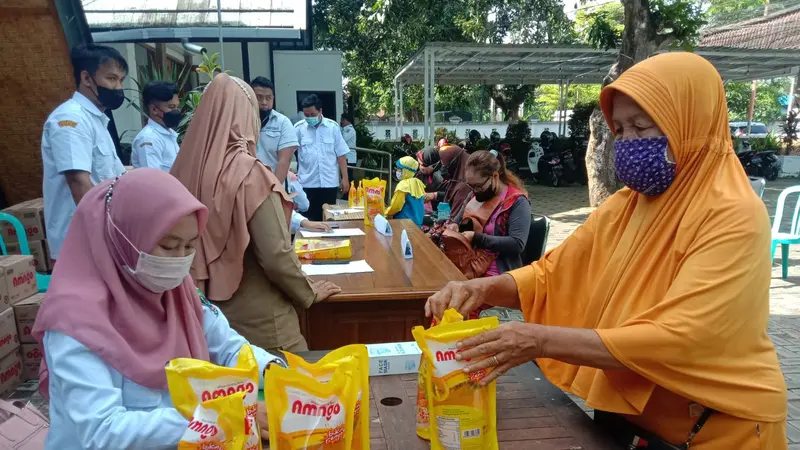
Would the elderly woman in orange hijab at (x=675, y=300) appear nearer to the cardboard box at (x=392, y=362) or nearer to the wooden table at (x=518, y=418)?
the wooden table at (x=518, y=418)

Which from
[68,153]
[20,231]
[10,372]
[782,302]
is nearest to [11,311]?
[10,372]

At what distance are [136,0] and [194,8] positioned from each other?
104 centimetres

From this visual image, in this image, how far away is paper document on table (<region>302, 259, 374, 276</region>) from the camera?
9.59 feet

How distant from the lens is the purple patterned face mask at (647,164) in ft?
4.38

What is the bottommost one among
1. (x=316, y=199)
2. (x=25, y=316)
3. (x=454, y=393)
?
(x=25, y=316)

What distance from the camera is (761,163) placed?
47.0 feet

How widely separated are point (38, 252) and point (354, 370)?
4.34m

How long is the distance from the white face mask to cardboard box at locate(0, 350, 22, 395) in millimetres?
2865

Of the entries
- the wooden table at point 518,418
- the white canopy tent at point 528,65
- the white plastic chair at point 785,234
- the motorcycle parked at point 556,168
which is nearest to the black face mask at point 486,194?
the wooden table at point 518,418

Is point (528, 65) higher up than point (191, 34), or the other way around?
point (528, 65)

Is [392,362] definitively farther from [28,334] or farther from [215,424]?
[28,334]

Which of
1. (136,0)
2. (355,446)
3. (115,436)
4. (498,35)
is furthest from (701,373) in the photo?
(498,35)

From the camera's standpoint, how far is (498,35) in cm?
1711

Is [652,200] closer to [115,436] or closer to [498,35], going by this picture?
[115,436]
